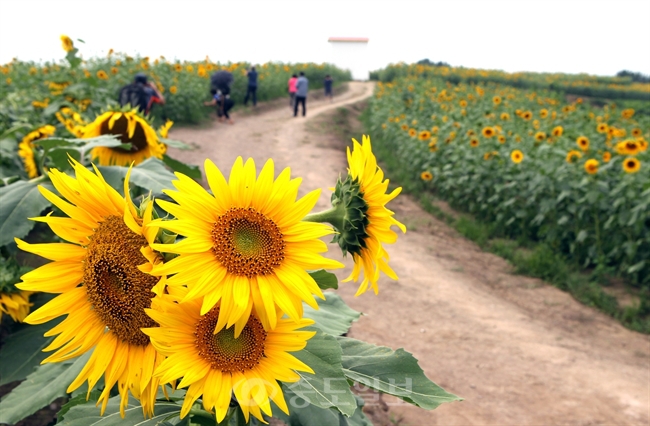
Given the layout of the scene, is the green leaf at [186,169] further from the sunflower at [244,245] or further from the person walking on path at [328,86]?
the person walking on path at [328,86]

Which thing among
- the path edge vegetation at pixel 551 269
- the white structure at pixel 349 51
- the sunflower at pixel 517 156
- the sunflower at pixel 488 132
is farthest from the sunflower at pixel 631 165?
the white structure at pixel 349 51

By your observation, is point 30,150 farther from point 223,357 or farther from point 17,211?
point 223,357

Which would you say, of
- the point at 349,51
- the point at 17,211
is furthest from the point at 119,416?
the point at 349,51

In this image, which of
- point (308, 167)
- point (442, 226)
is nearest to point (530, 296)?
point (442, 226)

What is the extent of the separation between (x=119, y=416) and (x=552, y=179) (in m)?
6.19

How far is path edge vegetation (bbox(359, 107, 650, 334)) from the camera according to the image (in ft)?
16.3

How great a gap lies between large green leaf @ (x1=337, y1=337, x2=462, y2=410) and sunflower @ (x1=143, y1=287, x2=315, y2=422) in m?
0.29

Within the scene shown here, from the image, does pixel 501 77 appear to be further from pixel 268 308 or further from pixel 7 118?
pixel 268 308

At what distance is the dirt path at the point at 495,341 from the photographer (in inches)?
133

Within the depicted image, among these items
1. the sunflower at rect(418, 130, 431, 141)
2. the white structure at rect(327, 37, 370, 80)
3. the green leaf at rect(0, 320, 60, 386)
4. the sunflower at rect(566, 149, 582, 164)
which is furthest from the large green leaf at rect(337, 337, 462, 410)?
the white structure at rect(327, 37, 370, 80)

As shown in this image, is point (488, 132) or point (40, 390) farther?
point (488, 132)

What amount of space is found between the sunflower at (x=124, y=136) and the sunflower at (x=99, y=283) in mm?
1383

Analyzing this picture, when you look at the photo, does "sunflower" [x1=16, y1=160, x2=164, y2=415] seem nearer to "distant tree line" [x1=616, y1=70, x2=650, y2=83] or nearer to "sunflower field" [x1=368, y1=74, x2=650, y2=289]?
"sunflower field" [x1=368, y1=74, x2=650, y2=289]

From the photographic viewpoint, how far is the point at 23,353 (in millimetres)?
2043
